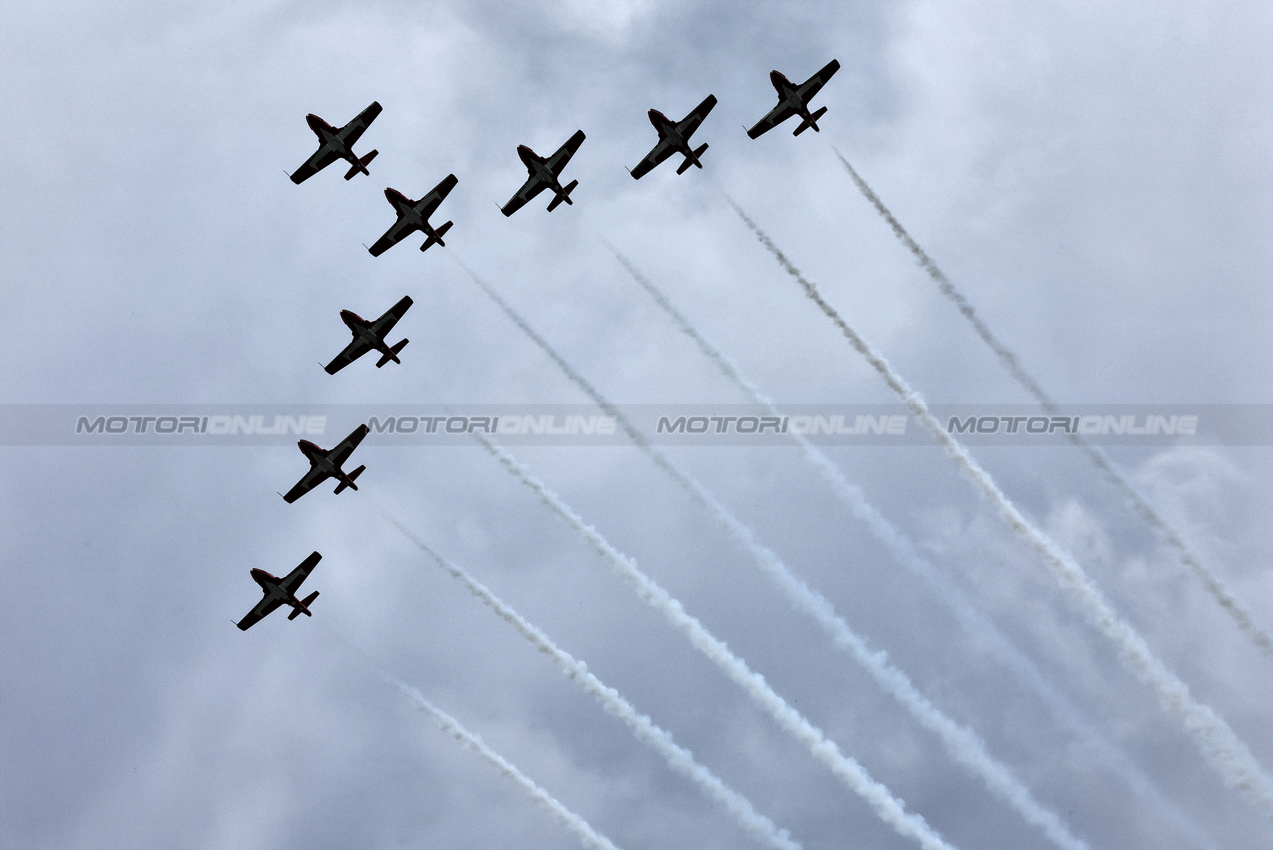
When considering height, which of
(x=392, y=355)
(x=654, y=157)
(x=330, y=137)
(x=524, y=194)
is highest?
(x=654, y=157)

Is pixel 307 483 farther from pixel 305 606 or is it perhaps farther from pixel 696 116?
pixel 696 116

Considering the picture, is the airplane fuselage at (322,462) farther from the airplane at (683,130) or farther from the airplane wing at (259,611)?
the airplane at (683,130)

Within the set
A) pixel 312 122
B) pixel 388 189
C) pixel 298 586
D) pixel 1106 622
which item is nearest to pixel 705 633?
pixel 1106 622

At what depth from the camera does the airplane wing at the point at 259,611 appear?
87475 mm

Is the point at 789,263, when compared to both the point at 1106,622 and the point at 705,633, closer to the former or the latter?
the point at 705,633

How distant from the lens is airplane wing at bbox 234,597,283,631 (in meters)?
87.5

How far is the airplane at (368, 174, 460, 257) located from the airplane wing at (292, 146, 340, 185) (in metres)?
4.71

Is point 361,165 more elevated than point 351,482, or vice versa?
point 361,165

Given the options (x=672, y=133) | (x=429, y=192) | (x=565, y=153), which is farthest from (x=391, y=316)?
(x=672, y=133)

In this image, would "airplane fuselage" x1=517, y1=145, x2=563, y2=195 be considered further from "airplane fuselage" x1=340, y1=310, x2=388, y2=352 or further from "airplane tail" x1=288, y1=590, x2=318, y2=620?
"airplane tail" x1=288, y1=590, x2=318, y2=620

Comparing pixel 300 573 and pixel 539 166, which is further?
pixel 300 573

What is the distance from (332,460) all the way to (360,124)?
82.2 feet

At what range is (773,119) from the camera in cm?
7988

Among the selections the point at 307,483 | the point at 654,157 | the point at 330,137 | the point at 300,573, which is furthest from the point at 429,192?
the point at 300,573
